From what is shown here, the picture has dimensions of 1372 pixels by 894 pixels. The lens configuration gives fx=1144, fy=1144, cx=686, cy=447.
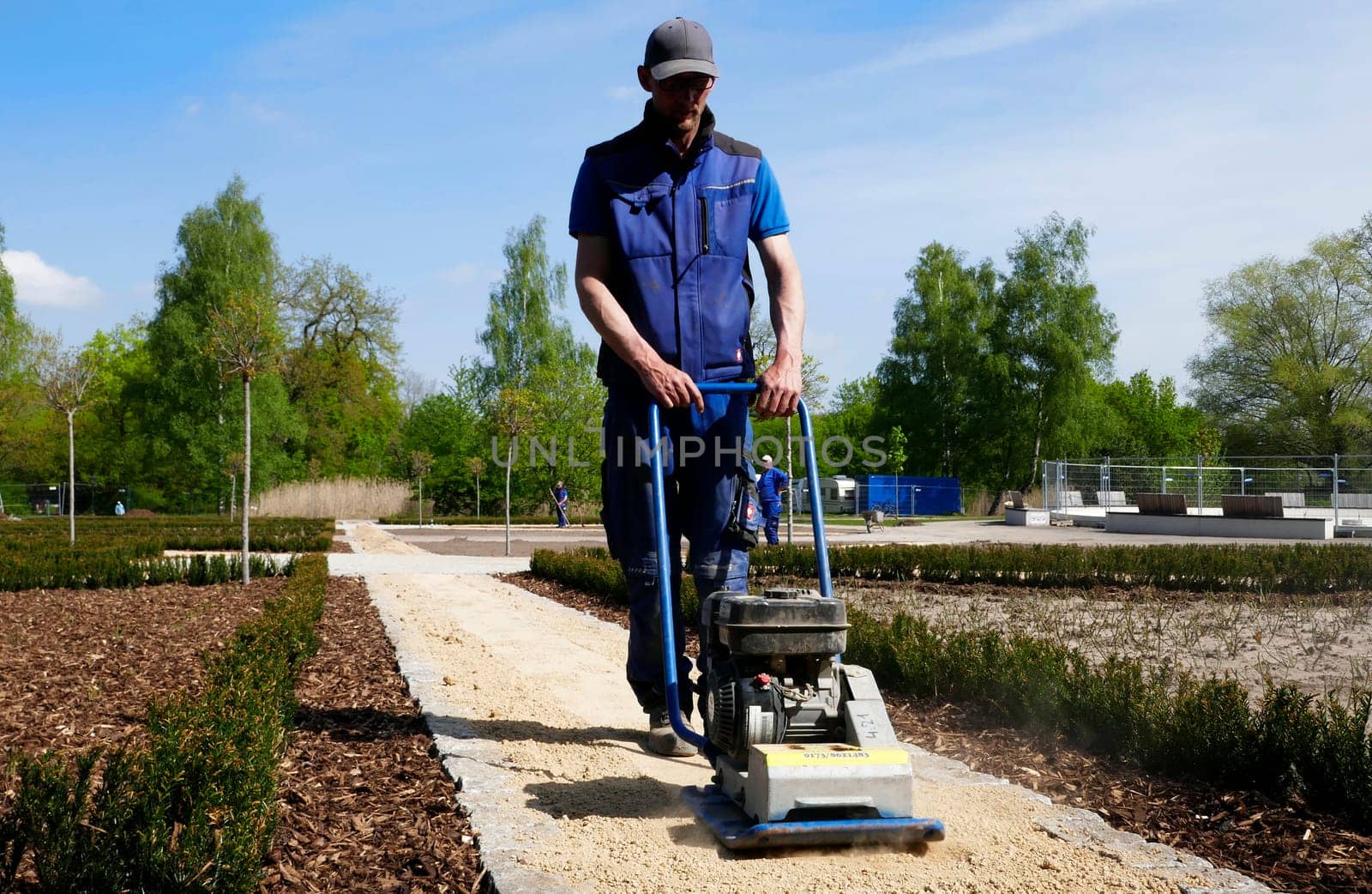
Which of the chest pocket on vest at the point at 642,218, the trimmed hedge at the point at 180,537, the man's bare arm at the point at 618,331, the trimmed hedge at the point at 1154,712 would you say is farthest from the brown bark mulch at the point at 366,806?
the trimmed hedge at the point at 180,537

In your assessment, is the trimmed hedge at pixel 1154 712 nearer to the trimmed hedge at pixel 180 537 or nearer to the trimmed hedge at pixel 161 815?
the trimmed hedge at pixel 161 815

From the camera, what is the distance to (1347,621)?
30.1 ft

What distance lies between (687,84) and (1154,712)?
2829 mm

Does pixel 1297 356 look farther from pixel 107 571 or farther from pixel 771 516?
pixel 107 571

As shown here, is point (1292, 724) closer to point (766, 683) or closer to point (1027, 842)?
point (1027, 842)

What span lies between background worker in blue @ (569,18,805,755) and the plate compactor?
0.64m

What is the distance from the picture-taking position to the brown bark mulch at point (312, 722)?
10.0 ft

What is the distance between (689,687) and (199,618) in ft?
20.4

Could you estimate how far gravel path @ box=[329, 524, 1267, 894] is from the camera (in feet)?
9.30

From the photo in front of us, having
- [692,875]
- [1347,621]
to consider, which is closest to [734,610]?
[692,875]

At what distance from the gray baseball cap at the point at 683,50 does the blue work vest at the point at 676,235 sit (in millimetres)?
263

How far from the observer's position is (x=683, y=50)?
3.67 m

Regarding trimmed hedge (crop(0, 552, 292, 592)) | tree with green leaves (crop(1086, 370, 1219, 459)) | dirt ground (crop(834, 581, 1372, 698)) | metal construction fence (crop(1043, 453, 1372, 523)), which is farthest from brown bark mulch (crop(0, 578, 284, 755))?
tree with green leaves (crop(1086, 370, 1219, 459))

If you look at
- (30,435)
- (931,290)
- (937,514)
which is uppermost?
(931,290)
